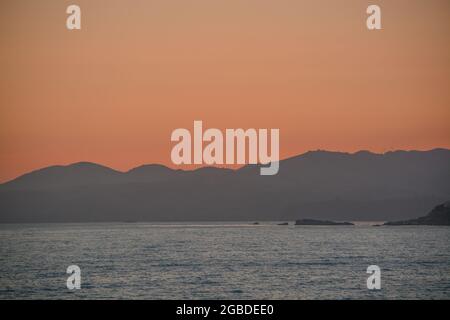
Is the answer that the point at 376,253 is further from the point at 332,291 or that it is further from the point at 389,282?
the point at 332,291

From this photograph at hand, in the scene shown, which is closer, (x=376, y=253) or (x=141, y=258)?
(x=141, y=258)

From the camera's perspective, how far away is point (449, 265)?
8950cm

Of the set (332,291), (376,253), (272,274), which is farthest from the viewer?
(376,253)

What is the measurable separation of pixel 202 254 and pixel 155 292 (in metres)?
48.9

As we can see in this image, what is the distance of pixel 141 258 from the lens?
9981cm

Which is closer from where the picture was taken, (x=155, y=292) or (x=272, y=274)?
(x=155, y=292)
